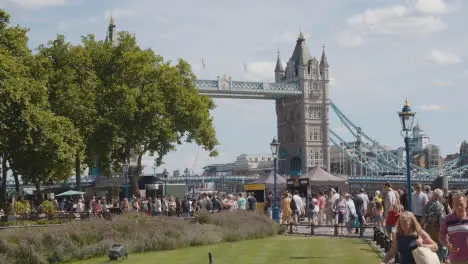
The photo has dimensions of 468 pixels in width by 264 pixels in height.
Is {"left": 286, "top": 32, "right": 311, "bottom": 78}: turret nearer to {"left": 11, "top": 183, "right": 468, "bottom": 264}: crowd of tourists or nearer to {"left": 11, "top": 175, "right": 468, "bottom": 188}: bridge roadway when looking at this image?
{"left": 11, "top": 175, "right": 468, "bottom": 188}: bridge roadway

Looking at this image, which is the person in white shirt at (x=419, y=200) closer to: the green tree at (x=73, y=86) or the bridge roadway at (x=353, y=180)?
the green tree at (x=73, y=86)

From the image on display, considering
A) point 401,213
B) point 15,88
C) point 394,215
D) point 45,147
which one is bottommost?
point 394,215

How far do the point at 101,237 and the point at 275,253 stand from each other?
6785mm

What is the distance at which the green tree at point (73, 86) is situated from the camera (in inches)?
2074

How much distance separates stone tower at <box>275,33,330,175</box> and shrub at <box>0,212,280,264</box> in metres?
120

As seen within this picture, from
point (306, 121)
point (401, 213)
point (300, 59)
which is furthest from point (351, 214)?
point (300, 59)

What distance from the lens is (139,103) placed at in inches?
2336

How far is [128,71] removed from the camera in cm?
5956

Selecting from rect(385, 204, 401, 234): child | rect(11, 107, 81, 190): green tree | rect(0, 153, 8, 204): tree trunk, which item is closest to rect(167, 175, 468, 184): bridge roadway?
rect(0, 153, 8, 204): tree trunk

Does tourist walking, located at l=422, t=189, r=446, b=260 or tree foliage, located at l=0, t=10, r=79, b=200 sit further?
tree foliage, located at l=0, t=10, r=79, b=200

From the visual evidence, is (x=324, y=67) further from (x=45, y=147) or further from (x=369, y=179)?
(x=45, y=147)

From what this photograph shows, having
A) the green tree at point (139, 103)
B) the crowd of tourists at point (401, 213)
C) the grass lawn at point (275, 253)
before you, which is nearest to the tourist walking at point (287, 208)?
the crowd of tourists at point (401, 213)

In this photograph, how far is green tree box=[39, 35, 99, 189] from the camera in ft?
173

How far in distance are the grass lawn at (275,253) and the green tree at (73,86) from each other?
91.1 ft
